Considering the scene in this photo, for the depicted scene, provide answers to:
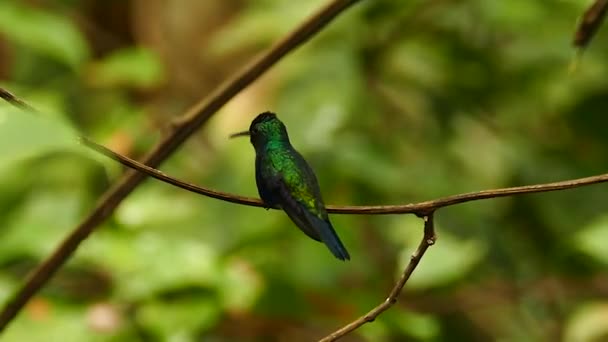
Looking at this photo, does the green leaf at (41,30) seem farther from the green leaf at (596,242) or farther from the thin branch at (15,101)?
the thin branch at (15,101)

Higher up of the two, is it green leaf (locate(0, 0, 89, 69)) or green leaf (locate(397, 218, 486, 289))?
green leaf (locate(0, 0, 89, 69))

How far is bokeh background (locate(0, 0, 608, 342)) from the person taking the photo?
1136 millimetres

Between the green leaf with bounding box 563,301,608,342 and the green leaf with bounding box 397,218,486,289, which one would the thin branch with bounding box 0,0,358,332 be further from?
the green leaf with bounding box 563,301,608,342

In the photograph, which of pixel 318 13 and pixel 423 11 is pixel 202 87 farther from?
pixel 318 13

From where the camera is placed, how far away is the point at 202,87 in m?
2.57

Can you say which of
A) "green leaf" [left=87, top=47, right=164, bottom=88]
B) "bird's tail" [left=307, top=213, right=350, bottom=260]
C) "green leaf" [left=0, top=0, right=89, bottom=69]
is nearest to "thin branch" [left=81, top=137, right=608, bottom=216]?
"bird's tail" [left=307, top=213, right=350, bottom=260]

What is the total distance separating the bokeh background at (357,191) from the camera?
1136 mm

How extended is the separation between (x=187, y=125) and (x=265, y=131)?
0.30 metres

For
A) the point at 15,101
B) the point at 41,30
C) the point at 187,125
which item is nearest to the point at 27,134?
the point at 187,125

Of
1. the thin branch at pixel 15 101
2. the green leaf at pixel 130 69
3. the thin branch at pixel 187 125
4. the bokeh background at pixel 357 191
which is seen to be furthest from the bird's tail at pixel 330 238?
the green leaf at pixel 130 69

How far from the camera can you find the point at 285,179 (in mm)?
421

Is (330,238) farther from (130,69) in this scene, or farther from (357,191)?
(130,69)

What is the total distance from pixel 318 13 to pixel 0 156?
0.26 m

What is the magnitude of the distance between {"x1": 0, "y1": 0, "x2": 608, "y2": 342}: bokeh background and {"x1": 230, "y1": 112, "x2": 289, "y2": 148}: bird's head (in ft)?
1.83
